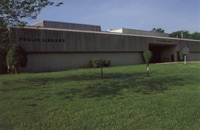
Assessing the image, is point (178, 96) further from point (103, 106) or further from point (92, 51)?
point (92, 51)

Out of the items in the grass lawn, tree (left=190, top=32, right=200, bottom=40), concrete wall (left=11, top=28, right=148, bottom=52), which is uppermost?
tree (left=190, top=32, right=200, bottom=40)

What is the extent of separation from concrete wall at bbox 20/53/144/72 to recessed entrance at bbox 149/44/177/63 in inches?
562

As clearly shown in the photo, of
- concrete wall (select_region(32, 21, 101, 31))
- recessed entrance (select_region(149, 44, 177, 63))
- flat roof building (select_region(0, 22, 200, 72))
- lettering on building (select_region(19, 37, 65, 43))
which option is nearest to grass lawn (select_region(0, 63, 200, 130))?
flat roof building (select_region(0, 22, 200, 72))

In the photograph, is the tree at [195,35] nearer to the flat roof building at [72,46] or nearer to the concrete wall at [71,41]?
the flat roof building at [72,46]

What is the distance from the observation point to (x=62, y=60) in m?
30.6

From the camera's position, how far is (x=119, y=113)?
6488 millimetres

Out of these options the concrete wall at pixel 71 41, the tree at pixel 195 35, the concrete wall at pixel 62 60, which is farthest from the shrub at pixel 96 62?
the tree at pixel 195 35

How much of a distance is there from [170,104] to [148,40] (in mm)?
35633

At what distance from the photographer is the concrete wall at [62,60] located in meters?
27.8

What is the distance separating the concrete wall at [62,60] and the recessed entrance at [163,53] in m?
14.3

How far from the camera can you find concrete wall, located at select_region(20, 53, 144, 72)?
91.1 ft

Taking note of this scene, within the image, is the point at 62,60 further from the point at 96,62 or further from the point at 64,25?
the point at 64,25

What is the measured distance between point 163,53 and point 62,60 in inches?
1080

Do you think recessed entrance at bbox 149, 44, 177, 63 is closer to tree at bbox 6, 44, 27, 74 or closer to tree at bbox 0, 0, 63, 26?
tree at bbox 6, 44, 27, 74
